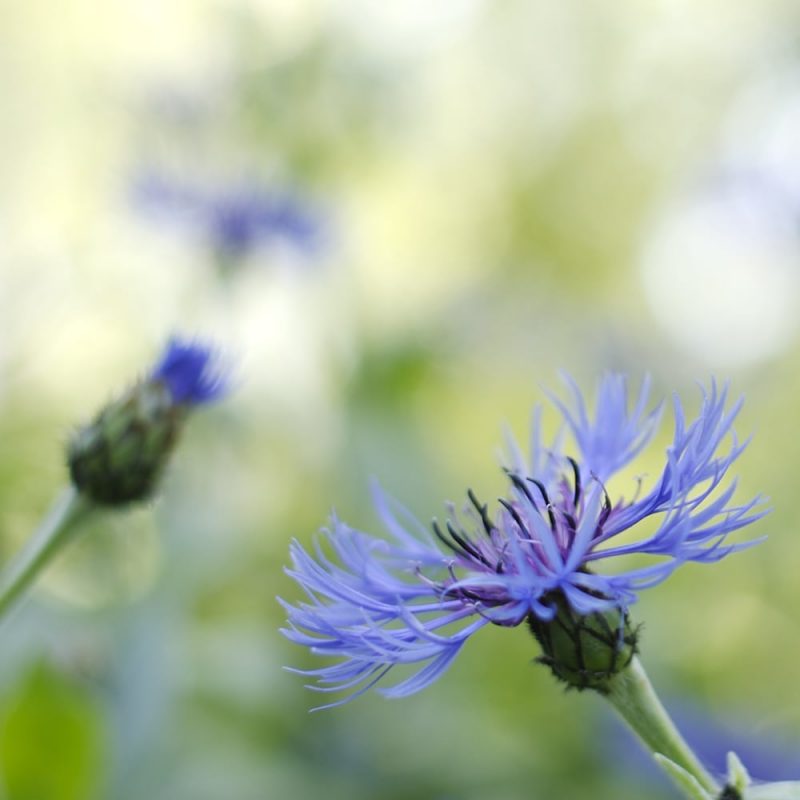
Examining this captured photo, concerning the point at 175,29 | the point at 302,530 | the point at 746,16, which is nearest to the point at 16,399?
the point at 302,530

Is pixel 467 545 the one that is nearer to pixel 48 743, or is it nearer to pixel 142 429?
pixel 142 429

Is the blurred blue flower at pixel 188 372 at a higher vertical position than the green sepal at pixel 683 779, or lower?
higher

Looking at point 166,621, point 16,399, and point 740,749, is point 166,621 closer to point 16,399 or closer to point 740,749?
point 740,749

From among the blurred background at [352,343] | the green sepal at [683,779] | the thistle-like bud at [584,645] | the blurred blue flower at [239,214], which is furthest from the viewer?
the blurred blue flower at [239,214]

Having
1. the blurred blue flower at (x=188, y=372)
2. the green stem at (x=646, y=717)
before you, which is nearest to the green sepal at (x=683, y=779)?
the green stem at (x=646, y=717)

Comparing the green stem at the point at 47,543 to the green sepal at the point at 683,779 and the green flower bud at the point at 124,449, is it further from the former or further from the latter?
the green sepal at the point at 683,779

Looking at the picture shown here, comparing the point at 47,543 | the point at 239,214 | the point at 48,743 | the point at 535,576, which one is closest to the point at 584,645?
the point at 535,576

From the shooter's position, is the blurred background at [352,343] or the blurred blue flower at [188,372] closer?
the blurred blue flower at [188,372]
